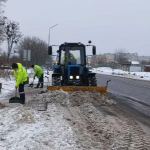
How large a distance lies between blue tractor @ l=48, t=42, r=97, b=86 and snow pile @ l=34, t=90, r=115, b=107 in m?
2.74

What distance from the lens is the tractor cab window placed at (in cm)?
1684

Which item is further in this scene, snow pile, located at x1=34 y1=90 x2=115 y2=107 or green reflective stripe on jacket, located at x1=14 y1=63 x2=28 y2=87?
snow pile, located at x1=34 y1=90 x2=115 y2=107

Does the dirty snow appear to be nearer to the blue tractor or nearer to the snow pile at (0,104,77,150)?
the snow pile at (0,104,77,150)

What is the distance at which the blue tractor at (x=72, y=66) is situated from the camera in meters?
16.5

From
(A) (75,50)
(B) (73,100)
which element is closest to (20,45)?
(A) (75,50)

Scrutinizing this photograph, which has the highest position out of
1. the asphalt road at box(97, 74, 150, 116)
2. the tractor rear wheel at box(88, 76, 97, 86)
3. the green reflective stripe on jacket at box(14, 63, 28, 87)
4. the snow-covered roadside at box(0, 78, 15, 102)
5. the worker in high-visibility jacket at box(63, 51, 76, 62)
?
the worker in high-visibility jacket at box(63, 51, 76, 62)

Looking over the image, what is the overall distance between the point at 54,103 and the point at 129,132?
207 inches

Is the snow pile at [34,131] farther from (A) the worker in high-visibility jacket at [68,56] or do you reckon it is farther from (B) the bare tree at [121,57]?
(B) the bare tree at [121,57]

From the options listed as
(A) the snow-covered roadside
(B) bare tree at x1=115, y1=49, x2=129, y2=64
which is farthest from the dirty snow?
(B) bare tree at x1=115, y1=49, x2=129, y2=64

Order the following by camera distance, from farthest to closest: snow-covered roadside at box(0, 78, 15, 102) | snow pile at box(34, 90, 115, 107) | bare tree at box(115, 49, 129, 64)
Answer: bare tree at box(115, 49, 129, 64), snow-covered roadside at box(0, 78, 15, 102), snow pile at box(34, 90, 115, 107)

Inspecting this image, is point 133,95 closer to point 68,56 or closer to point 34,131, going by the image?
point 68,56

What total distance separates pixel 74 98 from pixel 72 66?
3.82 meters

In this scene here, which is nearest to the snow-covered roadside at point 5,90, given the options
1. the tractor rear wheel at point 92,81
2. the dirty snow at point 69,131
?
the tractor rear wheel at point 92,81

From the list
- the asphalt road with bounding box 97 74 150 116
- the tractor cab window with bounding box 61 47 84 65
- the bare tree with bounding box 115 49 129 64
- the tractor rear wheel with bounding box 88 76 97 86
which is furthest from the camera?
the bare tree with bounding box 115 49 129 64
